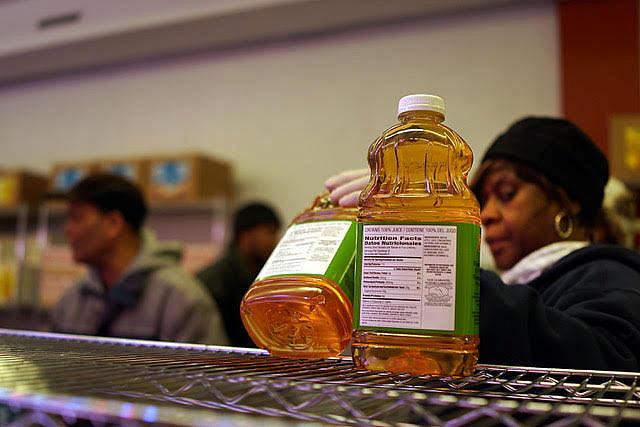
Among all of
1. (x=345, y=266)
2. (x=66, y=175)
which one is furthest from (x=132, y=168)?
(x=345, y=266)

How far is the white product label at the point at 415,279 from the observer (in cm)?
66

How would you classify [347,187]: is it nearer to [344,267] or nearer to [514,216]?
[344,267]

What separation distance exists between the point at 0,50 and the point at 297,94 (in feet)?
7.39

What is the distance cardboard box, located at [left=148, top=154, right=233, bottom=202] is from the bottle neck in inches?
148

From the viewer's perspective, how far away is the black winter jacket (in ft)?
2.91

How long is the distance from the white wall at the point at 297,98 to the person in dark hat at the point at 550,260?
2.46 metres

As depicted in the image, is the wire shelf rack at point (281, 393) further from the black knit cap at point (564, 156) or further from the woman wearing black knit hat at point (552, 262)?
the black knit cap at point (564, 156)

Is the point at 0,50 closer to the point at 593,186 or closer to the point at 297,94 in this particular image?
the point at 297,94

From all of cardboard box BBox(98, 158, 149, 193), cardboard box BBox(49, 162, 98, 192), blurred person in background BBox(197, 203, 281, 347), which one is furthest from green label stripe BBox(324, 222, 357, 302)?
cardboard box BBox(49, 162, 98, 192)

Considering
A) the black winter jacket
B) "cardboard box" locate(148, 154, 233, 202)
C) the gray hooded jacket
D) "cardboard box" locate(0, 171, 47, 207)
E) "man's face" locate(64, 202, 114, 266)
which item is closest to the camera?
the black winter jacket

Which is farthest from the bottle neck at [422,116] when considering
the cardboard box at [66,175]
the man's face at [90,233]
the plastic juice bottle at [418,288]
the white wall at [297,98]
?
the cardboard box at [66,175]

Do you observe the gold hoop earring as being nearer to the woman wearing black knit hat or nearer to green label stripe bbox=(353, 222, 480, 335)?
the woman wearing black knit hat

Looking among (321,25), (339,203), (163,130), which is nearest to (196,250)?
(163,130)

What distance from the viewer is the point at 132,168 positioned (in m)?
4.66
